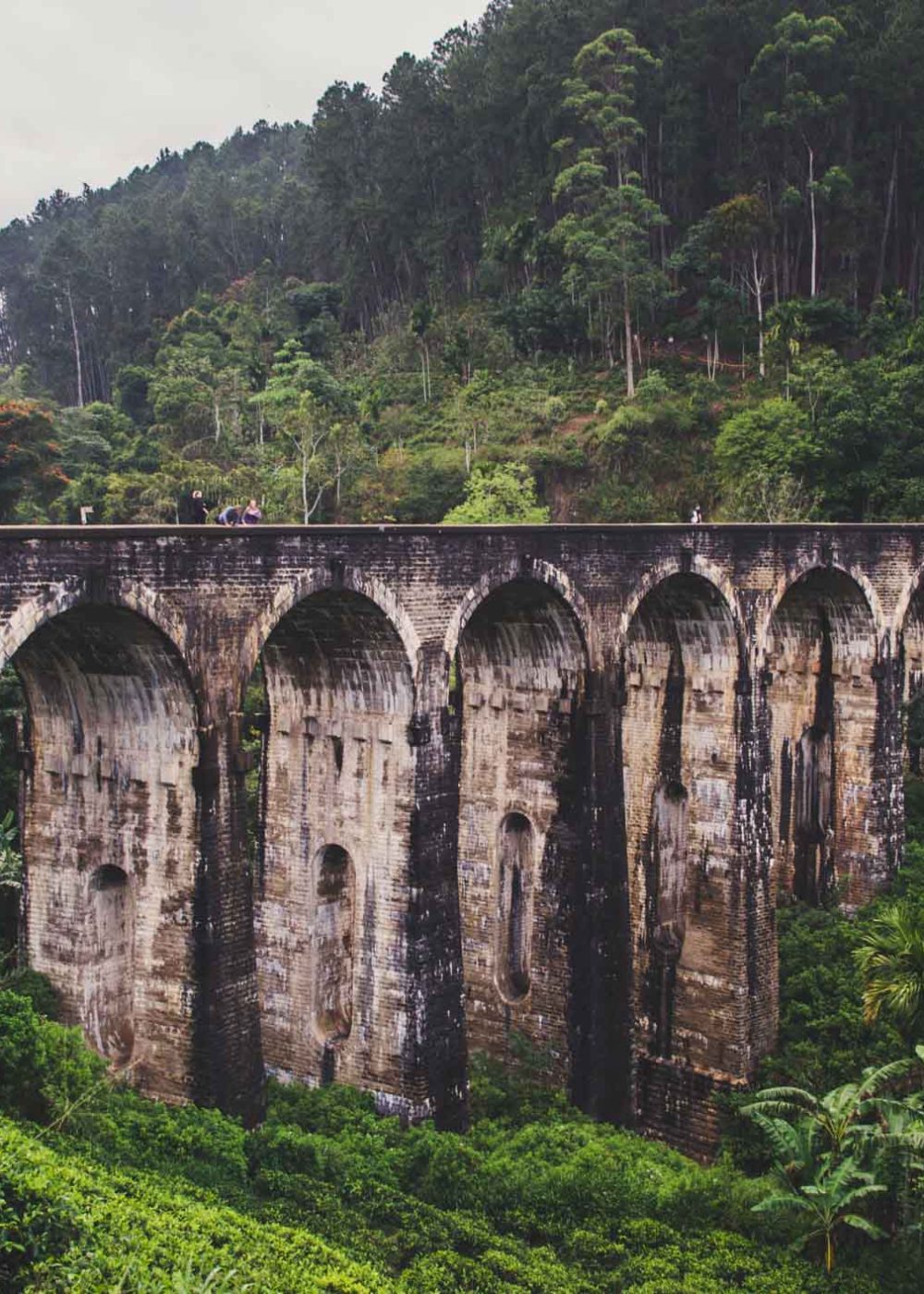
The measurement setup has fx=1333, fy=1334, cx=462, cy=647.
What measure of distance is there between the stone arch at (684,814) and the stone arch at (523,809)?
246cm

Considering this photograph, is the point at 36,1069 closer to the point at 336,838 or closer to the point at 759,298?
the point at 336,838

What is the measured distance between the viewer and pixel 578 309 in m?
53.4

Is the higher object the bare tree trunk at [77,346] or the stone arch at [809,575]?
the bare tree trunk at [77,346]

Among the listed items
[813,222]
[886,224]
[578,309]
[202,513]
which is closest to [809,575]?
[202,513]

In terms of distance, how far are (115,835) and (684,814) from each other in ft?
36.8

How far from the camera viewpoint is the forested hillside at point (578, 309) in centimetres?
4134

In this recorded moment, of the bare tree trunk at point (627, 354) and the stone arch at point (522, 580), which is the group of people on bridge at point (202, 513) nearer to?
the stone arch at point (522, 580)

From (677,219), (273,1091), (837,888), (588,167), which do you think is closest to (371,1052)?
(273,1091)

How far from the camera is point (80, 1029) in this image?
44.7 feet

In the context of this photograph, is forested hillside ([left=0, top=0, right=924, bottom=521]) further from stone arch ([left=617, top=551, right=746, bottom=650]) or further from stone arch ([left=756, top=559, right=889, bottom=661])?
stone arch ([left=617, top=551, right=746, bottom=650])

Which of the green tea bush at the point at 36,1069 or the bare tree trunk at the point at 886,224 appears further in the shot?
the bare tree trunk at the point at 886,224

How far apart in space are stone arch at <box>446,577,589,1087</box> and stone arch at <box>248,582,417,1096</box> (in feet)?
6.45

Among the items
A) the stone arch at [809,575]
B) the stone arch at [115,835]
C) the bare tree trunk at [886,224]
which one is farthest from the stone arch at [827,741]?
the bare tree trunk at [886,224]

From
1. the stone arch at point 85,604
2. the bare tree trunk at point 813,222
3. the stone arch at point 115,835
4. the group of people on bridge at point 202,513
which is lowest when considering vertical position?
the stone arch at point 115,835
